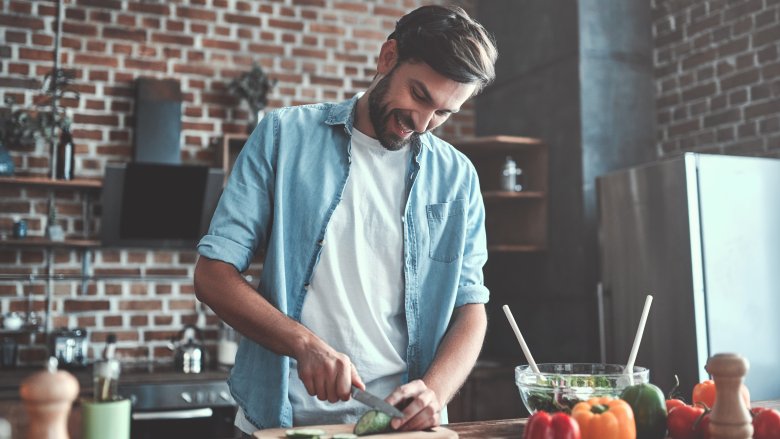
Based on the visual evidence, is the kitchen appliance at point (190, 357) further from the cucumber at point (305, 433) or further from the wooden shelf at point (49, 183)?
the cucumber at point (305, 433)

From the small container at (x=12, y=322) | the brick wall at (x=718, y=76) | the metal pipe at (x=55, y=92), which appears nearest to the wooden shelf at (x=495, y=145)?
the brick wall at (x=718, y=76)

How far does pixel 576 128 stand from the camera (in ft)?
12.5

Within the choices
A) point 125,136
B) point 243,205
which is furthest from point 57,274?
point 243,205

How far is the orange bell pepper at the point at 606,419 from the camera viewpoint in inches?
48.9

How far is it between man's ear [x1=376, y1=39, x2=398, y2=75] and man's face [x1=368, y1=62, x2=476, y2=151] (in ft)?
0.05

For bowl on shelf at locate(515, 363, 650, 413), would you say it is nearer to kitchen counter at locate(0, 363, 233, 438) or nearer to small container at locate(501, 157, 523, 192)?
kitchen counter at locate(0, 363, 233, 438)

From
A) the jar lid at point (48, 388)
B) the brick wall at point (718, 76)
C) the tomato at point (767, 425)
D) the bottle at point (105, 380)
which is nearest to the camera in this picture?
the jar lid at point (48, 388)

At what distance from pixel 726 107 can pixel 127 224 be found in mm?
2787

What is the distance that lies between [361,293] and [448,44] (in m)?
0.52

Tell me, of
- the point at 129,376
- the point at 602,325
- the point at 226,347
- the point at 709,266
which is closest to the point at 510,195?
the point at 602,325

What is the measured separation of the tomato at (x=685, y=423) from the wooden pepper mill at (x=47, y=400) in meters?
1.00

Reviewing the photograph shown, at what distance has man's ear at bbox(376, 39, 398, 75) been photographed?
1.58m

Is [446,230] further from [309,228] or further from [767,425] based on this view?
[767,425]

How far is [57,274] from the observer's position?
3643mm
